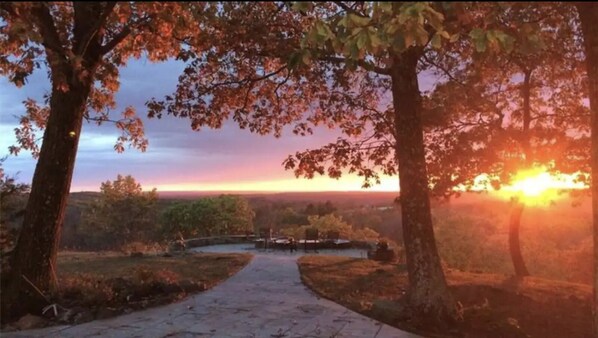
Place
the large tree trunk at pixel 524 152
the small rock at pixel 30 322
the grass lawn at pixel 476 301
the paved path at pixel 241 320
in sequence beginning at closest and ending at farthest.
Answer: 1. the paved path at pixel 241 320
2. the small rock at pixel 30 322
3. the grass lawn at pixel 476 301
4. the large tree trunk at pixel 524 152

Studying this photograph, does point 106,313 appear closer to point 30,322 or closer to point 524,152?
point 30,322

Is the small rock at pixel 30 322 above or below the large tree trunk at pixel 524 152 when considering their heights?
below

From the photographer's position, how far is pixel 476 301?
1138 centimetres

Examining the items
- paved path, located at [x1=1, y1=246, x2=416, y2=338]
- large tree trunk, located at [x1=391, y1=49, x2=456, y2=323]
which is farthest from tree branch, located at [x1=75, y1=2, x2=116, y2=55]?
large tree trunk, located at [x1=391, y1=49, x2=456, y2=323]

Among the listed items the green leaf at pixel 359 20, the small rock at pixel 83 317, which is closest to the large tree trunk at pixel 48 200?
the small rock at pixel 83 317

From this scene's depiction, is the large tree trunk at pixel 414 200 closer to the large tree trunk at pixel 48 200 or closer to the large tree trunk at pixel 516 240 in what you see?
the large tree trunk at pixel 48 200

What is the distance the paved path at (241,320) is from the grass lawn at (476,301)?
Result: 0.53m

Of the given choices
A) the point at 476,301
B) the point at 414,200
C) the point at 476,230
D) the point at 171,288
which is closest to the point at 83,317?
the point at 171,288

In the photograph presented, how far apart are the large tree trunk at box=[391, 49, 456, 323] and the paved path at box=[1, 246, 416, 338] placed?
3.69 feet

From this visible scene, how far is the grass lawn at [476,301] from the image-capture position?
8.91 metres

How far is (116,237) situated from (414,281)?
150ft

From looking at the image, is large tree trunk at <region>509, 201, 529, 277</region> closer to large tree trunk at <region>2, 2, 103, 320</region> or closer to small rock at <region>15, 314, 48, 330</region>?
large tree trunk at <region>2, 2, 103, 320</region>

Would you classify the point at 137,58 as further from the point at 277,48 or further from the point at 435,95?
the point at 435,95

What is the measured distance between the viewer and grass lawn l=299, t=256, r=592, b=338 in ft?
29.2
